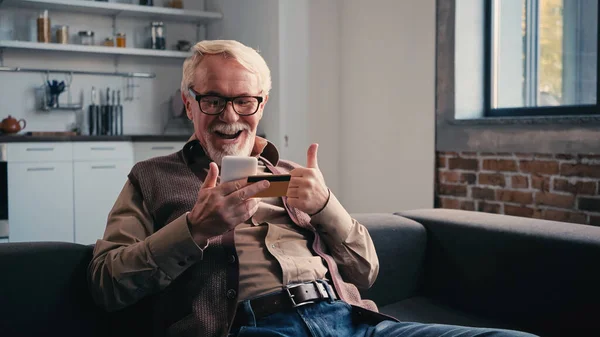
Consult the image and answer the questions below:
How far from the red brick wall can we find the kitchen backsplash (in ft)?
10.5

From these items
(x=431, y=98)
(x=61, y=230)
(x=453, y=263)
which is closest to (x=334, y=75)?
(x=431, y=98)

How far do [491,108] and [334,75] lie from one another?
151 centimetres

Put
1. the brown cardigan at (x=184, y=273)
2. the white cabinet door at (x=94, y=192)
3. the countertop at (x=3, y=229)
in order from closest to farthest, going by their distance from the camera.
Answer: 1. the brown cardigan at (x=184, y=273)
2. the countertop at (x=3, y=229)
3. the white cabinet door at (x=94, y=192)

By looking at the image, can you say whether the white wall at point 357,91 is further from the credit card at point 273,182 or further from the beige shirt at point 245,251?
the credit card at point 273,182

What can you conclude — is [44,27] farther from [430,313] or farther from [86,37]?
[430,313]

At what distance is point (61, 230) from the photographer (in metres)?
4.86

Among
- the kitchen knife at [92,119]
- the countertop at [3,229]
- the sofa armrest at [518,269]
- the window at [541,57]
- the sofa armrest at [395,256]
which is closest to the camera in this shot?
the sofa armrest at [518,269]

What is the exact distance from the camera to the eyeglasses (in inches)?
67.5

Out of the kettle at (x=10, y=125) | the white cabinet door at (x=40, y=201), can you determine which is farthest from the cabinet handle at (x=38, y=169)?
the kettle at (x=10, y=125)

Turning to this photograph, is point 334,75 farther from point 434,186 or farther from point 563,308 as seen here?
point 563,308

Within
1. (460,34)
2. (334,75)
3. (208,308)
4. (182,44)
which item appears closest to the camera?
(208,308)

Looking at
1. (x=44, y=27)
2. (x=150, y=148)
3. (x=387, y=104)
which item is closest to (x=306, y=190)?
(x=387, y=104)

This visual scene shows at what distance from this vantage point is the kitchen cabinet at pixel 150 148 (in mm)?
5207

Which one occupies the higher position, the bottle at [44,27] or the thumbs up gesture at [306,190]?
the bottle at [44,27]
